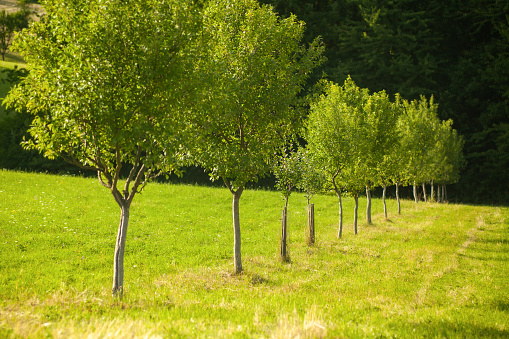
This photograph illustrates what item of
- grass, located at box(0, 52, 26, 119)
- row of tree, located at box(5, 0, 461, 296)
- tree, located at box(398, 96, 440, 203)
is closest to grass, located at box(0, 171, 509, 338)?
row of tree, located at box(5, 0, 461, 296)

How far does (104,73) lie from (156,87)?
1455 mm

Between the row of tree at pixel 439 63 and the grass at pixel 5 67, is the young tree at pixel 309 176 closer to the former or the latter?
the grass at pixel 5 67

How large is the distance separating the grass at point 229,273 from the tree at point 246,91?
11.5ft

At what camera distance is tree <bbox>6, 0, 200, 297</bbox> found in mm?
9562

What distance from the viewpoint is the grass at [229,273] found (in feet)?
27.9

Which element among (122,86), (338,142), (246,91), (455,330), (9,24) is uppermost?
(9,24)

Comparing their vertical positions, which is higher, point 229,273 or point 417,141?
point 417,141

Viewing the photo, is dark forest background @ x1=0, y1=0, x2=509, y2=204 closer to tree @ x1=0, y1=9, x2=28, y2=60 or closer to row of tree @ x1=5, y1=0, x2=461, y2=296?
row of tree @ x1=5, y1=0, x2=461, y2=296

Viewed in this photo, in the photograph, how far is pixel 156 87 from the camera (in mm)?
10688

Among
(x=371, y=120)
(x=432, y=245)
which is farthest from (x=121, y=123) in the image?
(x=371, y=120)

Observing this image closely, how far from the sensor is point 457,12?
52906 mm

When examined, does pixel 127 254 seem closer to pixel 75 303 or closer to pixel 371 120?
pixel 75 303

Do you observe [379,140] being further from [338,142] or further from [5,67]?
[5,67]

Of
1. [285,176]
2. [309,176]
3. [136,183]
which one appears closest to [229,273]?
[285,176]
